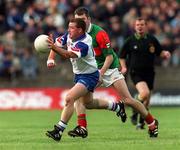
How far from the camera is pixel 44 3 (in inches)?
1255

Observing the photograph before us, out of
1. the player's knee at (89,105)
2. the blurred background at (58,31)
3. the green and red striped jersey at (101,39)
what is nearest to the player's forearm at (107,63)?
the green and red striped jersey at (101,39)

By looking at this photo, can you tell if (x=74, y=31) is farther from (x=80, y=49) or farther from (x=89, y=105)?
(x=89, y=105)

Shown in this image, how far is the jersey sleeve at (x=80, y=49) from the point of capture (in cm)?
1263

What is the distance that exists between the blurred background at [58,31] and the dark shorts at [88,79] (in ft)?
50.8

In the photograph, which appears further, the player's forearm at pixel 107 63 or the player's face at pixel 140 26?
the player's face at pixel 140 26

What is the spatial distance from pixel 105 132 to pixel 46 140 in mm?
2554

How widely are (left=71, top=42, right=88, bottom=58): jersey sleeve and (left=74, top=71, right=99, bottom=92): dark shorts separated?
1.98 feet

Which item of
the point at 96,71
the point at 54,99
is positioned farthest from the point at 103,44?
the point at 54,99

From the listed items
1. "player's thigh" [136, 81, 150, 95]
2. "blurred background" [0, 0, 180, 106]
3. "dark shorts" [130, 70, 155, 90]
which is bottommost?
"blurred background" [0, 0, 180, 106]

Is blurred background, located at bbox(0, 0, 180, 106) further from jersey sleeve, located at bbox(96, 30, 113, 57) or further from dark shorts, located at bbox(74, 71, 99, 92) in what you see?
dark shorts, located at bbox(74, 71, 99, 92)

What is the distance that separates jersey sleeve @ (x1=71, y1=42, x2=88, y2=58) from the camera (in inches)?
497

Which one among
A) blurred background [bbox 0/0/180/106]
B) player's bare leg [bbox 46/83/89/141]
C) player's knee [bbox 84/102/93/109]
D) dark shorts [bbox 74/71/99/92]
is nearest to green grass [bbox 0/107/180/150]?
player's bare leg [bbox 46/83/89/141]

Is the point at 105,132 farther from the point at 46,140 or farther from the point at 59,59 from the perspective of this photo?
the point at 59,59

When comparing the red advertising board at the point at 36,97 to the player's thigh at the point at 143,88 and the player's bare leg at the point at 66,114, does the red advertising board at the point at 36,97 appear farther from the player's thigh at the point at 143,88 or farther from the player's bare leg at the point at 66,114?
the player's bare leg at the point at 66,114
